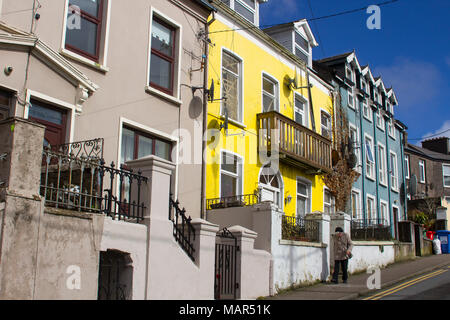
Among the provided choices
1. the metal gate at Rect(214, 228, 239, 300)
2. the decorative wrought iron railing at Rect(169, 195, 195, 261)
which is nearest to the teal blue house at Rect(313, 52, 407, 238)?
the metal gate at Rect(214, 228, 239, 300)

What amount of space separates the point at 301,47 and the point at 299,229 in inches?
432

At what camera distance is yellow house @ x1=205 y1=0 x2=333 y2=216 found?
16500 mm

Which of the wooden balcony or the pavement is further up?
the wooden balcony

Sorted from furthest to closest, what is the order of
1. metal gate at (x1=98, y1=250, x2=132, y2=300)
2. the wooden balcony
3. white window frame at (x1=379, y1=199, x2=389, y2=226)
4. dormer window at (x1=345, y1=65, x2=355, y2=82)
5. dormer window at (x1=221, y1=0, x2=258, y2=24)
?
white window frame at (x1=379, y1=199, x2=389, y2=226) < dormer window at (x1=345, y1=65, x2=355, y2=82) < dormer window at (x1=221, y1=0, x2=258, y2=24) < the wooden balcony < metal gate at (x1=98, y1=250, x2=132, y2=300)

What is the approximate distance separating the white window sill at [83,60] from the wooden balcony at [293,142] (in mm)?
7320

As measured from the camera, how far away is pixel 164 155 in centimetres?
1430

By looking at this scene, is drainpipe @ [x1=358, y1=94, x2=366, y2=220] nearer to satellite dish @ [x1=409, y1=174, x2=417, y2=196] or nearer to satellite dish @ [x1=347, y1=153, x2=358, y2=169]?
satellite dish @ [x1=347, y1=153, x2=358, y2=169]

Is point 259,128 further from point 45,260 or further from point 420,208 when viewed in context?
point 420,208

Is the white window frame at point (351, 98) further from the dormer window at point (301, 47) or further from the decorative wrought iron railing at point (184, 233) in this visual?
the decorative wrought iron railing at point (184, 233)

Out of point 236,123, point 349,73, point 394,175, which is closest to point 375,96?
point 349,73

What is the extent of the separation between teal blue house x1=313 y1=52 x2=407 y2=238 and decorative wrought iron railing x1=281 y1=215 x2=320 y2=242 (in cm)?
897

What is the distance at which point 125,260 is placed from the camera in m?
9.10

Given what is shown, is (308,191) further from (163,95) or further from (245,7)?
(163,95)

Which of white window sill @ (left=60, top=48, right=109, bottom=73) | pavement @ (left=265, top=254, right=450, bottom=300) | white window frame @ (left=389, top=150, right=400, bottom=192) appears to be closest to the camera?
white window sill @ (left=60, top=48, right=109, bottom=73)
